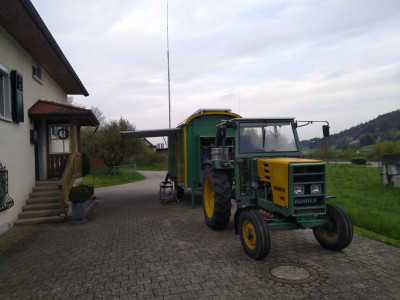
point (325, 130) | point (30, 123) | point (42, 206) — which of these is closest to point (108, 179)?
point (30, 123)

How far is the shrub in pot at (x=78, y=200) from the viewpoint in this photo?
823 centimetres

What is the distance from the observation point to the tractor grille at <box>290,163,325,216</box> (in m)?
4.81

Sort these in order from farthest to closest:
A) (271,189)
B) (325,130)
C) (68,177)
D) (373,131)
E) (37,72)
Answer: (373,131)
(37,72)
(68,177)
(325,130)
(271,189)

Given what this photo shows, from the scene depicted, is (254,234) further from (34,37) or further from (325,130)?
(34,37)

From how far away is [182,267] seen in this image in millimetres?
4754

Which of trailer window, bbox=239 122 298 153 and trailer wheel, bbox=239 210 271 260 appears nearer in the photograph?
trailer wheel, bbox=239 210 271 260

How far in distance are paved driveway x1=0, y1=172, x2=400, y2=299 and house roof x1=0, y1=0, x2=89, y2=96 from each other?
508cm

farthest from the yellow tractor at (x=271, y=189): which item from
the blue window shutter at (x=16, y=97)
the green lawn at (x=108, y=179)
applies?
the green lawn at (x=108, y=179)

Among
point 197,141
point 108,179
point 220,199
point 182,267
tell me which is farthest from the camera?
point 108,179

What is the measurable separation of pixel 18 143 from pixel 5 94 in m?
1.33

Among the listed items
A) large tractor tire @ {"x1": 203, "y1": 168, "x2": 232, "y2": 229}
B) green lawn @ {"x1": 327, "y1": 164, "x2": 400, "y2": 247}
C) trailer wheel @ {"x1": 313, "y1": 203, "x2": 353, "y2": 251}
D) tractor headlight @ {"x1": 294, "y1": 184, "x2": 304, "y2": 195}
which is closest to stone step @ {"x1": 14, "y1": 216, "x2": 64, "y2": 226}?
large tractor tire @ {"x1": 203, "y1": 168, "x2": 232, "y2": 229}

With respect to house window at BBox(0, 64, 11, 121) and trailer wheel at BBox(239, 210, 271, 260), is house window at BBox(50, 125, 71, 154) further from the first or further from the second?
trailer wheel at BBox(239, 210, 271, 260)

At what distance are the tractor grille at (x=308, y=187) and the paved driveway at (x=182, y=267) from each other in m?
0.81

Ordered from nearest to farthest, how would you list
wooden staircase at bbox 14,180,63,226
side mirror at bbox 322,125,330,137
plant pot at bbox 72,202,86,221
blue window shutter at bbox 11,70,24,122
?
side mirror at bbox 322,125,330,137, blue window shutter at bbox 11,70,24,122, wooden staircase at bbox 14,180,63,226, plant pot at bbox 72,202,86,221
